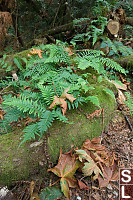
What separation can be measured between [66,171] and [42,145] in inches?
18.2

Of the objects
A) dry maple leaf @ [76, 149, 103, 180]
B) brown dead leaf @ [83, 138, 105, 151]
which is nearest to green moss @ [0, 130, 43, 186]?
dry maple leaf @ [76, 149, 103, 180]

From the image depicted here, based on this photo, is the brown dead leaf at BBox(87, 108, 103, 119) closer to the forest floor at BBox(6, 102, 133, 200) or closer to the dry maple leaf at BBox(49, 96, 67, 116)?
the forest floor at BBox(6, 102, 133, 200)

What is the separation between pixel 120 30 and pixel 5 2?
512 centimetres

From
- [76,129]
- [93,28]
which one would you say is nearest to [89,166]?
[76,129]

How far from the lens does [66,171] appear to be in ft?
5.58

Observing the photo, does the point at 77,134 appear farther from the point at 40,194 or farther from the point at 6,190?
the point at 6,190

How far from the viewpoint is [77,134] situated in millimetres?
2031

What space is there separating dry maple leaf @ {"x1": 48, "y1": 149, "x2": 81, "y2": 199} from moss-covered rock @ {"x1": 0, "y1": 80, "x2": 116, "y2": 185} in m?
0.12

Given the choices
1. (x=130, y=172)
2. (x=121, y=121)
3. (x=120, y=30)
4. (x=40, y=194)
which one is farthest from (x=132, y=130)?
(x=120, y=30)

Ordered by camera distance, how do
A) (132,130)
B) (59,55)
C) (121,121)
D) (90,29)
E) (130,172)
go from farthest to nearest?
(90,29) < (59,55) < (121,121) < (132,130) < (130,172)

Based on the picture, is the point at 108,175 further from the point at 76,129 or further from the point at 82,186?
the point at 76,129

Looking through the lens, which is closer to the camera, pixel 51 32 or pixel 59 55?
pixel 59 55

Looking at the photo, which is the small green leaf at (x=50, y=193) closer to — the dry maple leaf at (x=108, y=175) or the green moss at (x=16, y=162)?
the green moss at (x=16, y=162)

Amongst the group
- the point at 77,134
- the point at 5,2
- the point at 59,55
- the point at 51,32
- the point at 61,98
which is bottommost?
the point at 77,134
